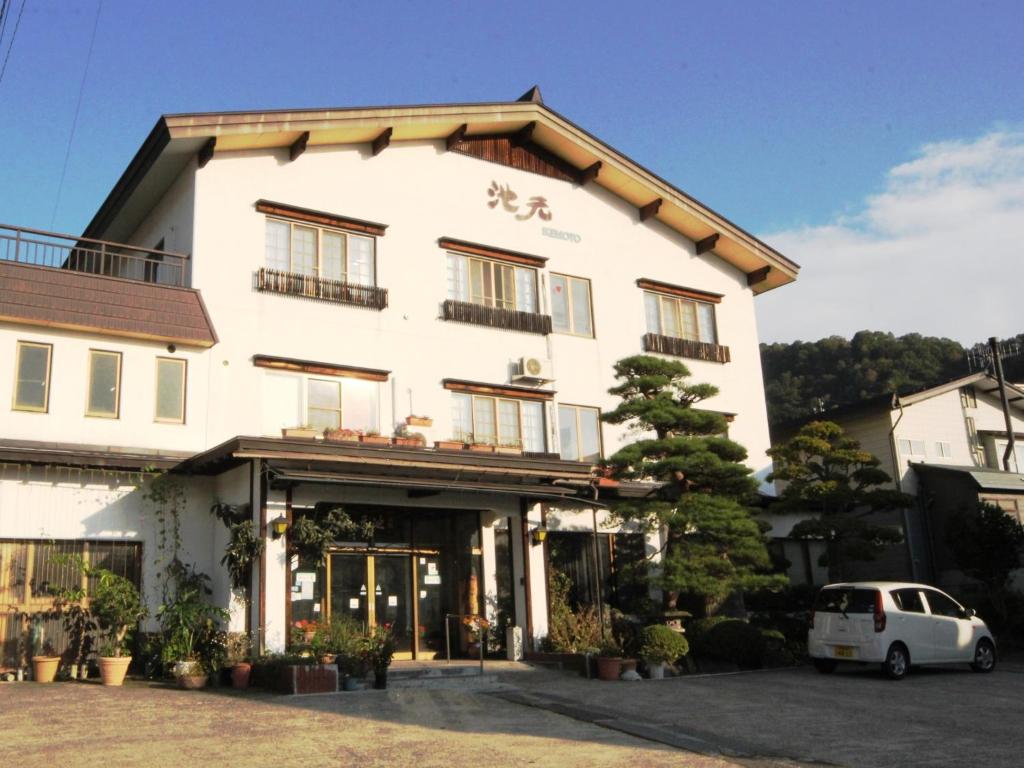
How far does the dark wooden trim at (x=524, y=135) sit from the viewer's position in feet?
76.1

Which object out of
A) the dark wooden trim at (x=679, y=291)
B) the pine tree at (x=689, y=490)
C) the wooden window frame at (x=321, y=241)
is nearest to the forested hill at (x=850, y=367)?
the dark wooden trim at (x=679, y=291)

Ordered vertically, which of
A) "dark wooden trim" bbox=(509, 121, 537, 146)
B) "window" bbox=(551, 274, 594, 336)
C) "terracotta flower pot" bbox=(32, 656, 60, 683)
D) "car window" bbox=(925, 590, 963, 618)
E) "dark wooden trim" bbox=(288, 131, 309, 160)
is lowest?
"terracotta flower pot" bbox=(32, 656, 60, 683)

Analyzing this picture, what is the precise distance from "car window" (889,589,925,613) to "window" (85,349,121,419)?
13820 millimetres

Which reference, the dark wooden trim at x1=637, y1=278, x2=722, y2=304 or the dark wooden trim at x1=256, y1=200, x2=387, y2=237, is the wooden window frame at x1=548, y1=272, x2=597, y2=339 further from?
the dark wooden trim at x1=256, y1=200, x2=387, y2=237

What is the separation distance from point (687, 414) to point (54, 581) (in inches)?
455

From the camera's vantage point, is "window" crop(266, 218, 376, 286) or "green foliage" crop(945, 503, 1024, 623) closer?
"window" crop(266, 218, 376, 286)

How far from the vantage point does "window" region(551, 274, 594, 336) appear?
2300 cm

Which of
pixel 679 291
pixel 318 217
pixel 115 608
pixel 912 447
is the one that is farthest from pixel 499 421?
pixel 912 447

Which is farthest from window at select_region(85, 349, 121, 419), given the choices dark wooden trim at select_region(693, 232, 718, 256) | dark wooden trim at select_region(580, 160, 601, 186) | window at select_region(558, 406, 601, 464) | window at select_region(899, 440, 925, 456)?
window at select_region(899, 440, 925, 456)

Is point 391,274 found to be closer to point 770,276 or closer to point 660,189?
point 660,189

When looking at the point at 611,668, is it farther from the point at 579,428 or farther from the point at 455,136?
the point at 455,136

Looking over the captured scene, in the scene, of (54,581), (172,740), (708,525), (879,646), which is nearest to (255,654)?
(54,581)

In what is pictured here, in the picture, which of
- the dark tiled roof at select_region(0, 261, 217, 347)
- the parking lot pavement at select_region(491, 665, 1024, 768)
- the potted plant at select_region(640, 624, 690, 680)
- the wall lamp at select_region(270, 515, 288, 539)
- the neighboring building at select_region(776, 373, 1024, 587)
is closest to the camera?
the parking lot pavement at select_region(491, 665, 1024, 768)

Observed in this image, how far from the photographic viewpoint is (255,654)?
1547 cm
